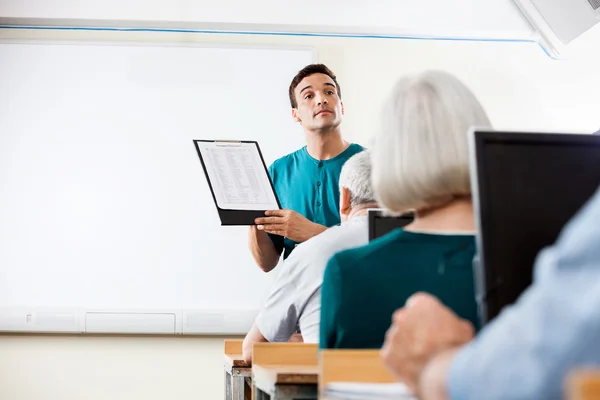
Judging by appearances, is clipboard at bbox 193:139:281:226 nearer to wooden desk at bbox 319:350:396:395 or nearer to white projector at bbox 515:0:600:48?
wooden desk at bbox 319:350:396:395

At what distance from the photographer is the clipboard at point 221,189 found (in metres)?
2.52

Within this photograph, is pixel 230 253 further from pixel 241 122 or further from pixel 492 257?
pixel 492 257

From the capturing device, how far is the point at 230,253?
12.7 ft

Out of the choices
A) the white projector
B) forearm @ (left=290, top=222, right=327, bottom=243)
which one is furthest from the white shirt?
the white projector

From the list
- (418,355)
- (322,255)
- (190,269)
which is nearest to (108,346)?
(190,269)

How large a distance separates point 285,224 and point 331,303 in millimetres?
1312

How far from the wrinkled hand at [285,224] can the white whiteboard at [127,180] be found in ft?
4.05

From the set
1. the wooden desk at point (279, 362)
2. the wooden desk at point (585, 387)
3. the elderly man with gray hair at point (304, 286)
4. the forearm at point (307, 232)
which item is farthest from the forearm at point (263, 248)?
the wooden desk at point (585, 387)

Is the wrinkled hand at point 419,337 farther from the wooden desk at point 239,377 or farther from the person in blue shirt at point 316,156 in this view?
the person in blue shirt at point 316,156

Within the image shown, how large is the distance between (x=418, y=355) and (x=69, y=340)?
3.36 meters

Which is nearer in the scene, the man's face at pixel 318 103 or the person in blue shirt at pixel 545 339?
the person in blue shirt at pixel 545 339

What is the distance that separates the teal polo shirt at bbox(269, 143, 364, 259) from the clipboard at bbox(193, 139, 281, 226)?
0.70 metres

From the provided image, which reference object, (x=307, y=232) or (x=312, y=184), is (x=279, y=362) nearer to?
(x=307, y=232)

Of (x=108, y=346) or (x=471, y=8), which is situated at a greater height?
(x=471, y=8)
